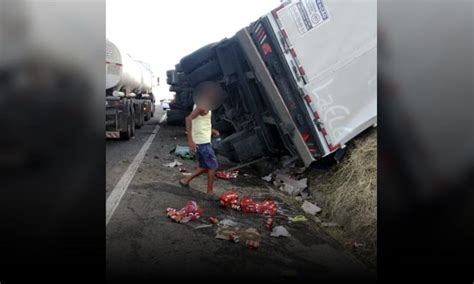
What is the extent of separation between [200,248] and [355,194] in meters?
2.29

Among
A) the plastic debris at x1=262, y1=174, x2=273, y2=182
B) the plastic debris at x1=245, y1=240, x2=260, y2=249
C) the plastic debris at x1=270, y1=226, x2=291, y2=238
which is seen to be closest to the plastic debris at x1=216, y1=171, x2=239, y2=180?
the plastic debris at x1=262, y1=174, x2=273, y2=182

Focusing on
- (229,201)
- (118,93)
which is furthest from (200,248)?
(118,93)

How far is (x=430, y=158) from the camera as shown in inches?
123

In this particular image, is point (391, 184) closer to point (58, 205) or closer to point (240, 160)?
point (58, 205)

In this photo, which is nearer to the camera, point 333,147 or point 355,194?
point 355,194

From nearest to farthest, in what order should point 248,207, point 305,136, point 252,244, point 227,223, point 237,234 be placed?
point 252,244 → point 237,234 → point 227,223 → point 248,207 → point 305,136

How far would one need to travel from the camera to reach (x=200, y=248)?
421 cm

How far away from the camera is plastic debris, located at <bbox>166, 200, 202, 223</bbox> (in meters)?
4.92

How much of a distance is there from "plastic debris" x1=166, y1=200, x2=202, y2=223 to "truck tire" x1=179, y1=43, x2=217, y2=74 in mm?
3329

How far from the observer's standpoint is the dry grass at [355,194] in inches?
191

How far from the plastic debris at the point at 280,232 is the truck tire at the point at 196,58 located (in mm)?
3819

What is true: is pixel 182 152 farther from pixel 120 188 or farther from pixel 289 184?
pixel 120 188

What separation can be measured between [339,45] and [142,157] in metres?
4.56

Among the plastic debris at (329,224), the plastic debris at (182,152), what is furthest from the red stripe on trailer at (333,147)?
the plastic debris at (182,152)
